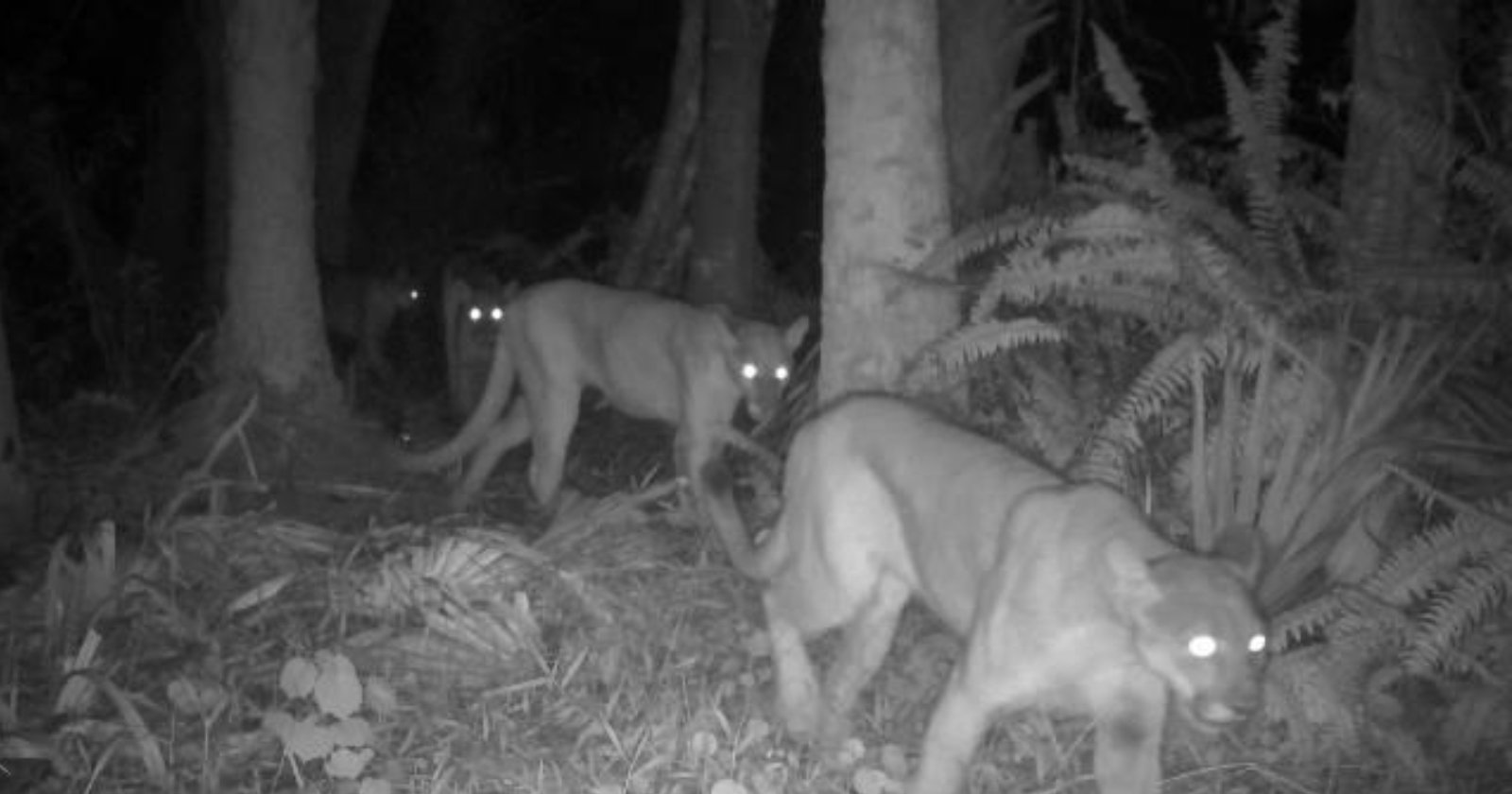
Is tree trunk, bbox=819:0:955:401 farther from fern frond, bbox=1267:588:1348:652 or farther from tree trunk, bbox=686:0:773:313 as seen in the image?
tree trunk, bbox=686:0:773:313

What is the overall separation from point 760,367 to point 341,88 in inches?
295

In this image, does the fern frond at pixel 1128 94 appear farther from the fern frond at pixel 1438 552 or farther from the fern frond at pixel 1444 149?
the fern frond at pixel 1438 552

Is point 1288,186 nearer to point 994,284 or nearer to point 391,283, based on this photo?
point 994,284

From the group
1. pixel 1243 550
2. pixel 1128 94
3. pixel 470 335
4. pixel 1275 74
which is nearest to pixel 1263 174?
pixel 1275 74

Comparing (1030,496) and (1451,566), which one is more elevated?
(1030,496)

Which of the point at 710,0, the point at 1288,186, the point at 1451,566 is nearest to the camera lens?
the point at 1451,566

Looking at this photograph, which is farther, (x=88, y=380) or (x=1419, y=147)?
(x=88, y=380)

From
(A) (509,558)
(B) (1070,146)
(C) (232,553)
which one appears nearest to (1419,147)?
(B) (1070,146)

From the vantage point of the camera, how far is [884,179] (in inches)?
289

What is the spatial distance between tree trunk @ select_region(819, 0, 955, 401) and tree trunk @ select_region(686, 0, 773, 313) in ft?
13.4

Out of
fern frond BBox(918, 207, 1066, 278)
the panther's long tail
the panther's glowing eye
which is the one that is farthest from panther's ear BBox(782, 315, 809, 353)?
the panther's glowing eye

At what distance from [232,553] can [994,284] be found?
11.9ft

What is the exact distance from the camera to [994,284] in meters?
6.90

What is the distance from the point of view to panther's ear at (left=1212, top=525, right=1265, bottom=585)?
5.20 meters
